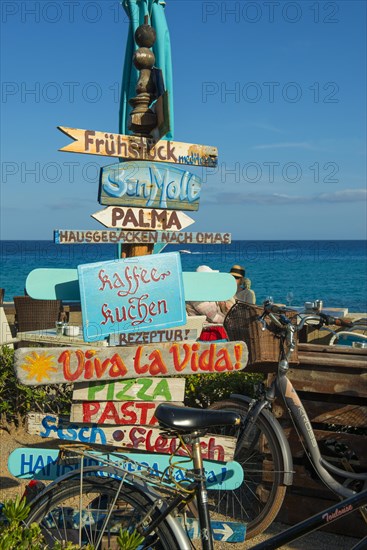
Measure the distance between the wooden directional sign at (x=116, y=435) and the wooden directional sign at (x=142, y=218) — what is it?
3.72 feet

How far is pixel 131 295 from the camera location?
3691 mm

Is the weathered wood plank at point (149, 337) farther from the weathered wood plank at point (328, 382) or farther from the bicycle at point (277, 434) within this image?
the weathered wood plank at point (328, 382)

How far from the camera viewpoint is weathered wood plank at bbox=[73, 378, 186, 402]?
373cm

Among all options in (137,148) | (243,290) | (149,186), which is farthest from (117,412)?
(243,290)

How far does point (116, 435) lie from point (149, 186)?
1438mm

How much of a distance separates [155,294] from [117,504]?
1121mm

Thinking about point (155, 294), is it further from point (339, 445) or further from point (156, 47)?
point (156, 47)

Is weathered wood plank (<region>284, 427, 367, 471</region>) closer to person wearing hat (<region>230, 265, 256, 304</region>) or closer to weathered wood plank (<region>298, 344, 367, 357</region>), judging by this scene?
weathered wood plank (<region>298, 344, 367, 357</region>)

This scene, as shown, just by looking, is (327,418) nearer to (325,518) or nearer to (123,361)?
(123,361)

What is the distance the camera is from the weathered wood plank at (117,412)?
12.3 feet

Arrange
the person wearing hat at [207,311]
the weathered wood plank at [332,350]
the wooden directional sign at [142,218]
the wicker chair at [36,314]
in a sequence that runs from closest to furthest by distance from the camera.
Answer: the wooden directional sign at [142,218] < the weathered wood plank at [332,350] < the person wearing hat at [207,311] < the wicker chair at [36,314]

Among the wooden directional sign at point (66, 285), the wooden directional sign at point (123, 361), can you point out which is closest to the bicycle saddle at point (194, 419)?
the wooden directional sign at point (123, 361)

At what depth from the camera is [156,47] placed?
7402 mm

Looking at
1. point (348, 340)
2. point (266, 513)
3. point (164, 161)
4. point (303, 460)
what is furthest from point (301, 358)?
point (348, 340)
